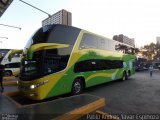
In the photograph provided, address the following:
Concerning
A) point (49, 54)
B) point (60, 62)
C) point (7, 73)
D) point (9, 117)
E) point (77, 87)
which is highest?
point (49, 54)

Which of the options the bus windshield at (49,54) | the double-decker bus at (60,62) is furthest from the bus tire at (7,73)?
the bus windshield at (49,54)

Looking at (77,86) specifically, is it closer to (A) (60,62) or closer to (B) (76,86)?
(B) (76,86)

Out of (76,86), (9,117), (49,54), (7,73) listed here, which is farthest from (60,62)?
(7,73)

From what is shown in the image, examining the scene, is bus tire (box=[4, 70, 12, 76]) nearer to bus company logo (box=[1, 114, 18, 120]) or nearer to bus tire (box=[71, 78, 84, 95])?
bus tire (box=[71, 78, 84, 95])

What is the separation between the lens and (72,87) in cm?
962

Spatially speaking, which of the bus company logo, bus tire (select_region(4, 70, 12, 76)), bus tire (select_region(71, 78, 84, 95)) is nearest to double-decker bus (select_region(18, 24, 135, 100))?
bus tire (select_region(71, 78, 84, 95))

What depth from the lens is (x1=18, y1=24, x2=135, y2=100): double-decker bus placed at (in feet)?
26.0

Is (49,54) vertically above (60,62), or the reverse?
(49,54)

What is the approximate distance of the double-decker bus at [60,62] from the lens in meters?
7.91

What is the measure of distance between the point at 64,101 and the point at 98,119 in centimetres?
239

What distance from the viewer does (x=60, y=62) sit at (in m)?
8.80

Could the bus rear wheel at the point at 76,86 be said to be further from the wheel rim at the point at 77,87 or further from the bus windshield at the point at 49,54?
the bus windshield at the point at 49,54

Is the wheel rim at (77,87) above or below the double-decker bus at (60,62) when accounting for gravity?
below

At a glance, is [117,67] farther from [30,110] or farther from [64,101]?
[30,110]
